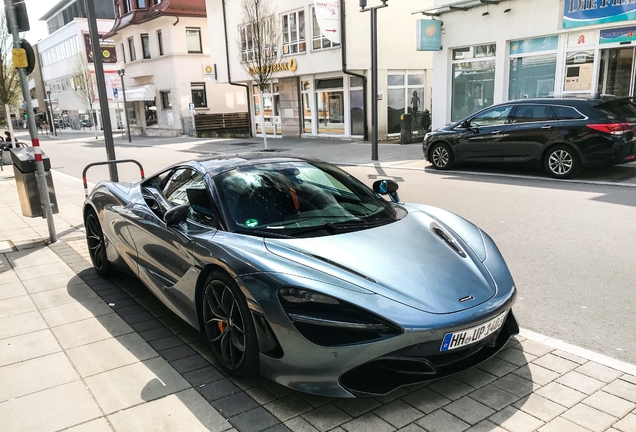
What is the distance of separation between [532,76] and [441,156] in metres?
5.76

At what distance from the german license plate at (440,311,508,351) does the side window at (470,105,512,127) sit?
9356mm

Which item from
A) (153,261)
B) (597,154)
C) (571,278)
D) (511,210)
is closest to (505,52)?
(597,154)

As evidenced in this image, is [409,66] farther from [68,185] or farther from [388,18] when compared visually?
[68,185]

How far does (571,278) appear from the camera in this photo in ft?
16.2

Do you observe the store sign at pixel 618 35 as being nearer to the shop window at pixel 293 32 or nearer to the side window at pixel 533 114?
the side window at pixel 533 114

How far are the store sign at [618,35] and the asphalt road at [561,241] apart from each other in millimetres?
4885

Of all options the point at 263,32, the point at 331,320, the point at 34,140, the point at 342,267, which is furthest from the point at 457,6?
the point at 331,320

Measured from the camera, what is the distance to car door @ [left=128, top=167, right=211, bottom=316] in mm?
3750

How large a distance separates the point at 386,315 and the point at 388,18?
22525 millimetres

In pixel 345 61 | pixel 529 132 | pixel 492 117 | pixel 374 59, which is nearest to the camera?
pixel 529 132

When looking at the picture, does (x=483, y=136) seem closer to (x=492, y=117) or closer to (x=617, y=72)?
(x=492, y=117)

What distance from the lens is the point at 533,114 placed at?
36.0 feet

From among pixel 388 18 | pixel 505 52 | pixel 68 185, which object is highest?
pixel 388 18

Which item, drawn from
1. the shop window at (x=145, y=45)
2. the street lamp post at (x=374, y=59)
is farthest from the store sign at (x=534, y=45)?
the shop window at (x=145, y=45)
